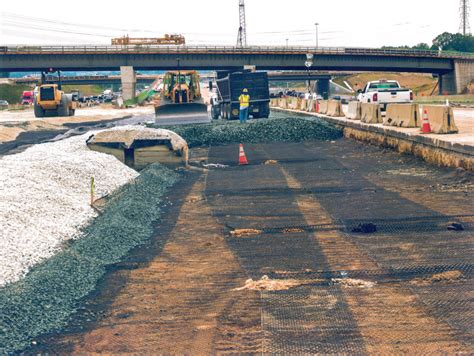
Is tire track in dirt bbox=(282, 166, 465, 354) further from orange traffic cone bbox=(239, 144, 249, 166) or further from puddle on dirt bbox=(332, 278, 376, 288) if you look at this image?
orange traffic cone bbox=(239, 144, 249, 166)

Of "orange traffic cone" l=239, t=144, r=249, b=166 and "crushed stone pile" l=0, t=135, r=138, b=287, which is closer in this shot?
"crushed stone pile" l=0, t=135, r=138, b=287

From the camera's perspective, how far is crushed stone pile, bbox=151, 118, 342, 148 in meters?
30.6

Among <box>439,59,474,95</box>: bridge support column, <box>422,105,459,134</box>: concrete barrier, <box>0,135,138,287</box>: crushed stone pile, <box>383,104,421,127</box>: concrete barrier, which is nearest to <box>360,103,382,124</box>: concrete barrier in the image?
<box>383,104,421,127</box>: concrete barrier

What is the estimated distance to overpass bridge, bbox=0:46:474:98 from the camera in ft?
285

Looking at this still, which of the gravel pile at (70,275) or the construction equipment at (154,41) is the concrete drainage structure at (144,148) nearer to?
the gravel pile at (70,275)

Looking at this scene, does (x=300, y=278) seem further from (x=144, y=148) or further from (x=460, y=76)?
(x=460, y=76)

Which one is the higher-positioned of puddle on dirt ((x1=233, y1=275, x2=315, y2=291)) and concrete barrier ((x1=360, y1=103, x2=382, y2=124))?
concrete barrier ((x1=360, y1=103, x2=382, y2=124))

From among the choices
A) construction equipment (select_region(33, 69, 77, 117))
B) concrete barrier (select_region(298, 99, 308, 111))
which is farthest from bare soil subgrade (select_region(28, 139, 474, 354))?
construction equipment (select_region(33, 69, 77, 117))

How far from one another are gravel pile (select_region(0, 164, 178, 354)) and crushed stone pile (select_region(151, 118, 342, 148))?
16.3 m

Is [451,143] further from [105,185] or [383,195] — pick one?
[105,185]

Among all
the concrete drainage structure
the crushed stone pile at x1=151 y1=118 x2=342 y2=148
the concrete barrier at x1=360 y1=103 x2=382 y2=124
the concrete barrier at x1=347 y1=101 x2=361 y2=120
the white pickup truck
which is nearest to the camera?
the concrete drainage structure

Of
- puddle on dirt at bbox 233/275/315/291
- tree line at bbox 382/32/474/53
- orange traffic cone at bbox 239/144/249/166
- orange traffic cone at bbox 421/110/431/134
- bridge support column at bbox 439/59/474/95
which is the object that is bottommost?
puddle on dirt at bbox 233/275/315/291

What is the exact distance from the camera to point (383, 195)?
47.5 ft

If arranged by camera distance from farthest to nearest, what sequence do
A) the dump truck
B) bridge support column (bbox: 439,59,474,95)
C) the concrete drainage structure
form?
1. bridge support column (bbox: 439,59,474,95)
2. the dump truck
3. the concrete drainage structure
